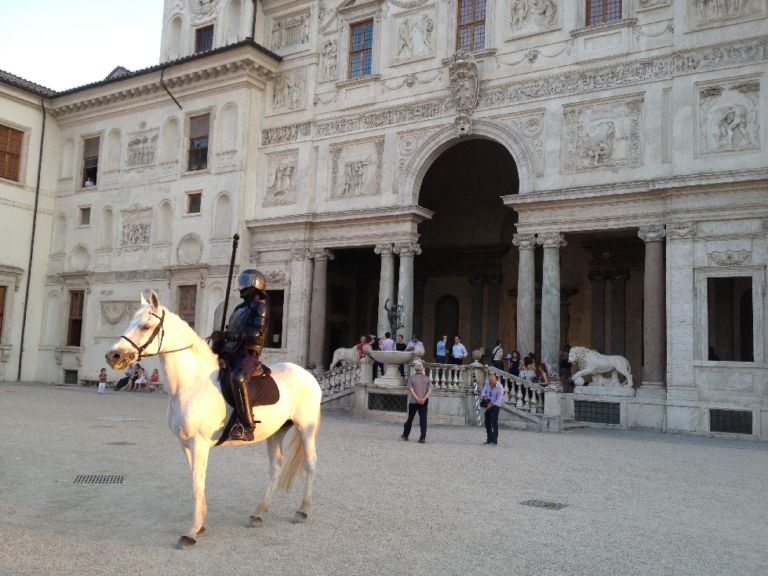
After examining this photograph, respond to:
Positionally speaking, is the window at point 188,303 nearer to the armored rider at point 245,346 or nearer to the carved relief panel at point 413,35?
the carved relief panel at point 413,35

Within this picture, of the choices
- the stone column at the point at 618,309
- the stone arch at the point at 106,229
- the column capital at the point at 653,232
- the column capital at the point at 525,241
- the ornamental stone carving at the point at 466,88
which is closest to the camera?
the column capital at the point at 653,232

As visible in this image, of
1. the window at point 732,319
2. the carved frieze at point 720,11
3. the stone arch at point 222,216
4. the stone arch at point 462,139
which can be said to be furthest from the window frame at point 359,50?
the window at point 732,319

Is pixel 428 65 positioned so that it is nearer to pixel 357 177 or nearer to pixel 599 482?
pixel 357 177

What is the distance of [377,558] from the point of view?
5742mm

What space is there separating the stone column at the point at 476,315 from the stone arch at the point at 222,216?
396 inches

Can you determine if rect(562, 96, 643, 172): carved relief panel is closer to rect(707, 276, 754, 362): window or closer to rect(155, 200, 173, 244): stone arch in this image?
rect(707, 276, 754, 362): window

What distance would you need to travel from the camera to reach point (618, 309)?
26.3m

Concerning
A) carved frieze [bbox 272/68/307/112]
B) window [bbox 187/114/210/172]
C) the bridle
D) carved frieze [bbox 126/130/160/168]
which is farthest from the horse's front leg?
carved frieze [bbox 126/130/160/168]

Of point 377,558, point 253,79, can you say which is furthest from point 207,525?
point 253,79

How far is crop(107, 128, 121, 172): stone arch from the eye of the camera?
3139 cm

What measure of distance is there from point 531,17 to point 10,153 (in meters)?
22.1

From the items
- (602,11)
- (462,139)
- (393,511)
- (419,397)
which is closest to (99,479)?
(393,511)

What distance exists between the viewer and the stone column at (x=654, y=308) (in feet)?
64.4

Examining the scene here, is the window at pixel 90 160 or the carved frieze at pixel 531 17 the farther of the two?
the window at pixel 90 160
